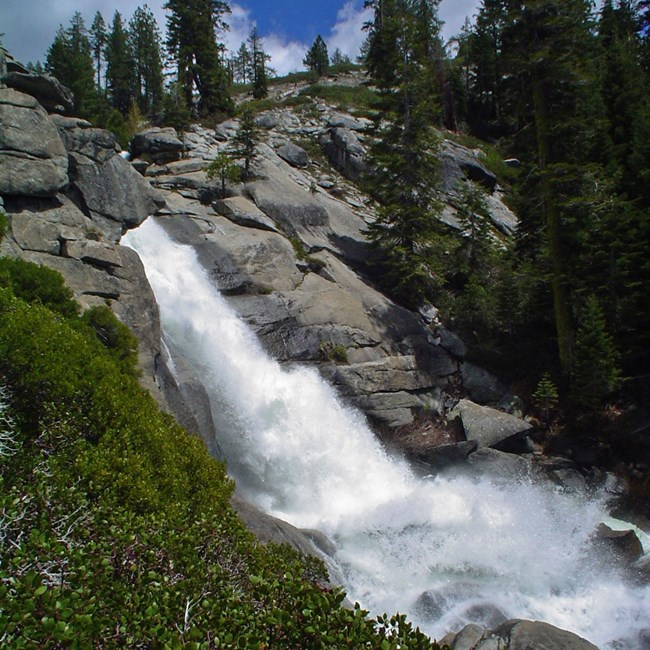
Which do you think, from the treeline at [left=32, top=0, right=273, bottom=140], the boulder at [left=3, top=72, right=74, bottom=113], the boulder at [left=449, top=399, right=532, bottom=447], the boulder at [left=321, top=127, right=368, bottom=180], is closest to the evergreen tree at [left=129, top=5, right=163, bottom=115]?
the treeline at [left=32, top=0, right=273, bottom=140]

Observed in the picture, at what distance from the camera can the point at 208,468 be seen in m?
9.67

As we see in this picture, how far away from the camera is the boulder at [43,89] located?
1766 centimetres

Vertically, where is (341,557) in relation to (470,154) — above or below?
below

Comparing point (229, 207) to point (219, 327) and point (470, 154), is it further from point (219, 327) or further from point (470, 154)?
point (470, 154)

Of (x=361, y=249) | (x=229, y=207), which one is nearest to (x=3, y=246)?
(x=229, y=207)

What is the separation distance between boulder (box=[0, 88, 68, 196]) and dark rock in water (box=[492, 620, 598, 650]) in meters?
17.2

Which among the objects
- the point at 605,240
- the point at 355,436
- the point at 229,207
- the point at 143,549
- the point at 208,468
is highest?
the point at 229,207

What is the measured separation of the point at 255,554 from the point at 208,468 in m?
3.53

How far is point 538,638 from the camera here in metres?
8.77

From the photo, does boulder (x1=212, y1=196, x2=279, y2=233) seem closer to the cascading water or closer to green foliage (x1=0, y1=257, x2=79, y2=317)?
the cascading water

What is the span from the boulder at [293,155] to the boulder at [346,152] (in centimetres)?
262

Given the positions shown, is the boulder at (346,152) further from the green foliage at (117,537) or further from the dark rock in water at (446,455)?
the green foliage at (117,537)

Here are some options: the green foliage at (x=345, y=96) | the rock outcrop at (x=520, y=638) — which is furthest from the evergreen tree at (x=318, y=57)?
the rock outcrop at (x=520, y=638)

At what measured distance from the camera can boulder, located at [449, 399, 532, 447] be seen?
17891mm
